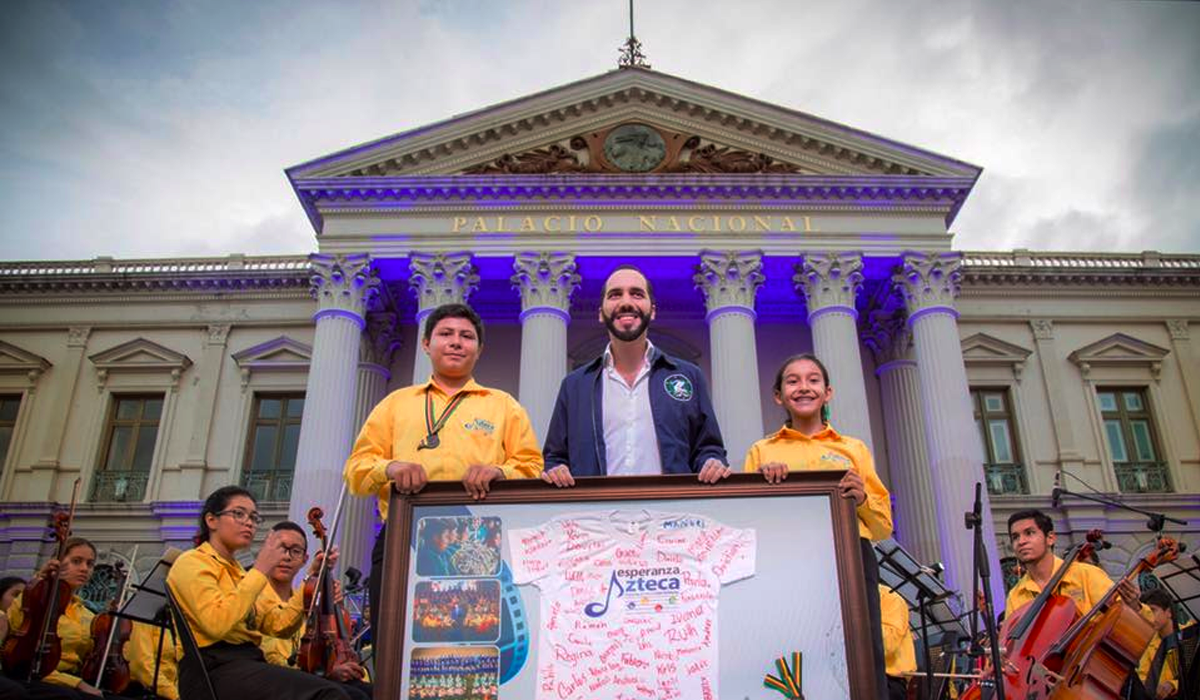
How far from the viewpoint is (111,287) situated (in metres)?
25.2

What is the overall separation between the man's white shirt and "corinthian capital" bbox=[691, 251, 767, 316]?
15.4 m

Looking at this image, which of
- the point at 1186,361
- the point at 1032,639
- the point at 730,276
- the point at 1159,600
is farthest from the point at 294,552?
the point at 1186,361

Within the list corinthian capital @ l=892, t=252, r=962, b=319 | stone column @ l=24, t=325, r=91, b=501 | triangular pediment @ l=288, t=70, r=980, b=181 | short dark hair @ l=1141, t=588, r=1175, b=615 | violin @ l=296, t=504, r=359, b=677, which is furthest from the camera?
stone column @ l=24, t=325, r=91, b=501

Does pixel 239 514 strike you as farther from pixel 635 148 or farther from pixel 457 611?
pixel 635 148

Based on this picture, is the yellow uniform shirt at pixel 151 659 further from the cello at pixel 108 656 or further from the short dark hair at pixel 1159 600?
the short dark hair at pixel 1159 600

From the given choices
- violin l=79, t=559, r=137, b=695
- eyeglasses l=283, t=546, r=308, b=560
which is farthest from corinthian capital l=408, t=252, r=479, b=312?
eyeglasses l=283, t=546, r=308, b=560

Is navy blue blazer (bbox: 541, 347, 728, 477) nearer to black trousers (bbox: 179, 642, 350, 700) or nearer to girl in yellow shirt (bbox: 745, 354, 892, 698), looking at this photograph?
girl in yellow shirt (bbox: 745, 354, 892, 698)

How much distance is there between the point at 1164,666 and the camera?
8.16m

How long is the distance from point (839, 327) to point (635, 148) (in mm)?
6703

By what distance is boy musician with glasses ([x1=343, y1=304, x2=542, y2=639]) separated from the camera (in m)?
3.84

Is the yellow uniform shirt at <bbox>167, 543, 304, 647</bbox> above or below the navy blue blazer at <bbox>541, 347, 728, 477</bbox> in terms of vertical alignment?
below

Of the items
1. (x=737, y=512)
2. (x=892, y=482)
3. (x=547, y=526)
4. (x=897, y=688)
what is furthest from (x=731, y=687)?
(x=892, y=482)

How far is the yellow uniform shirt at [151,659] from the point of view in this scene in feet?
24.3

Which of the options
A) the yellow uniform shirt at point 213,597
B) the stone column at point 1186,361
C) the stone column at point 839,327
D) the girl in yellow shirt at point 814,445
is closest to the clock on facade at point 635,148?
the stone column at point 839,327
